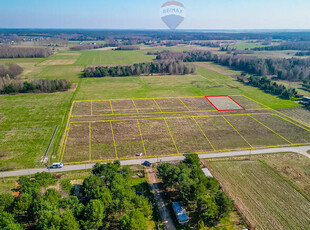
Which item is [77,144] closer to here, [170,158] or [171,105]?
[170,158]

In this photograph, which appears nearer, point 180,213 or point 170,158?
point 180,213

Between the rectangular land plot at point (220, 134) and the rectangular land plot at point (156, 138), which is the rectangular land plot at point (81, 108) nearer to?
the rectangular land plot at point (156, 138)

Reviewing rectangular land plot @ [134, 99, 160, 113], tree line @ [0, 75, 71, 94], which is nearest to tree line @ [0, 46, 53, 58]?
tree line @ [0, 75, 71, 94]

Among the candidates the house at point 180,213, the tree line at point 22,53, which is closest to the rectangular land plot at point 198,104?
the house at point 180,213

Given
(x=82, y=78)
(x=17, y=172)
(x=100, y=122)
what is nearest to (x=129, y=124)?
(x=100, y=122)

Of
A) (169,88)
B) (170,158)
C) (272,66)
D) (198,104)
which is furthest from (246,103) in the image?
(272,66)

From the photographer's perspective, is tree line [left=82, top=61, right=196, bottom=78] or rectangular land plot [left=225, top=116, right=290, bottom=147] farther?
tree line [left=82, top=61, right=196, bottom=78]

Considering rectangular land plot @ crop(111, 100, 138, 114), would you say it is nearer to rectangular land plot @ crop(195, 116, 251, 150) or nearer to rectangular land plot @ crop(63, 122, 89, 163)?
rectangular land plot @ crop(63, 122, 89, 163)
